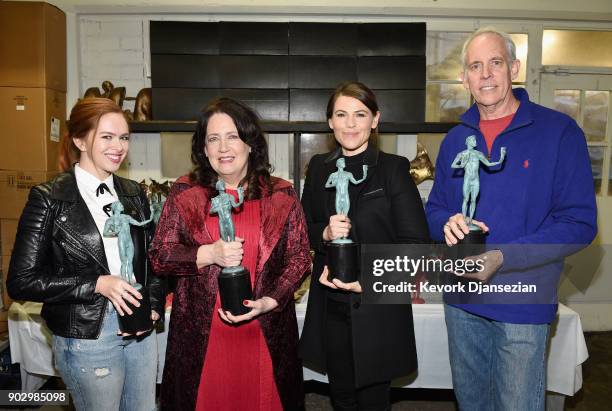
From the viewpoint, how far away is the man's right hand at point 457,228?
159 cm

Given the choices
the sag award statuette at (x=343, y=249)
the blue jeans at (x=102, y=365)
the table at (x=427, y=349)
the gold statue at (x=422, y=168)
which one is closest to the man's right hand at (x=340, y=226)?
the sag award statuette at (x=343, y=249)

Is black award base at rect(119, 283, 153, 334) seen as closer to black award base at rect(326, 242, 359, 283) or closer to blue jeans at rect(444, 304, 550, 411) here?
black award base at rect(326, 242, 359, 283)

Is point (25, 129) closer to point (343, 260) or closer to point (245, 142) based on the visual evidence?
point (245, 142)

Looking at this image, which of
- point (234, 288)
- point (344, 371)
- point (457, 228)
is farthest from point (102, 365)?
point (457, 228)

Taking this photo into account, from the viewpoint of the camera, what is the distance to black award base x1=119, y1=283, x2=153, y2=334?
160 cm

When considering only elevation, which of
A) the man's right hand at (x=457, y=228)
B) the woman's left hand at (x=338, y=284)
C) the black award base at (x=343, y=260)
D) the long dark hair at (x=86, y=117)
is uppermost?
the long dark hair at (x=86, y=117)

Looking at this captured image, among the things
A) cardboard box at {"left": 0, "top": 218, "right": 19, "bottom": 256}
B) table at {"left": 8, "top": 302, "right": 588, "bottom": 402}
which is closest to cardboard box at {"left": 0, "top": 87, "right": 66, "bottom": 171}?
cardboard box at {"left": 0, "top": 218, "right": 19, "bottom": 256}

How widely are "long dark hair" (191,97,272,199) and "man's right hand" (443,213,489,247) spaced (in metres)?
0.68

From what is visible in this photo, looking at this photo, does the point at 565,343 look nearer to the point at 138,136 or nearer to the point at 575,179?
the point at 575,179

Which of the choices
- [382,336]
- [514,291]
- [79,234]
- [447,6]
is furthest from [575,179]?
[447,6]

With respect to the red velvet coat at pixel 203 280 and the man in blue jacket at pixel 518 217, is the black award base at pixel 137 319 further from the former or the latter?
the man in blue jacket at pixel 518 217

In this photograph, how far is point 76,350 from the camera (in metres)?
1.64

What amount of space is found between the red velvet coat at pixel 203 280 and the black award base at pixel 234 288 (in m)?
0.13

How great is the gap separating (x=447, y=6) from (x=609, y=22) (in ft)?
5.52
